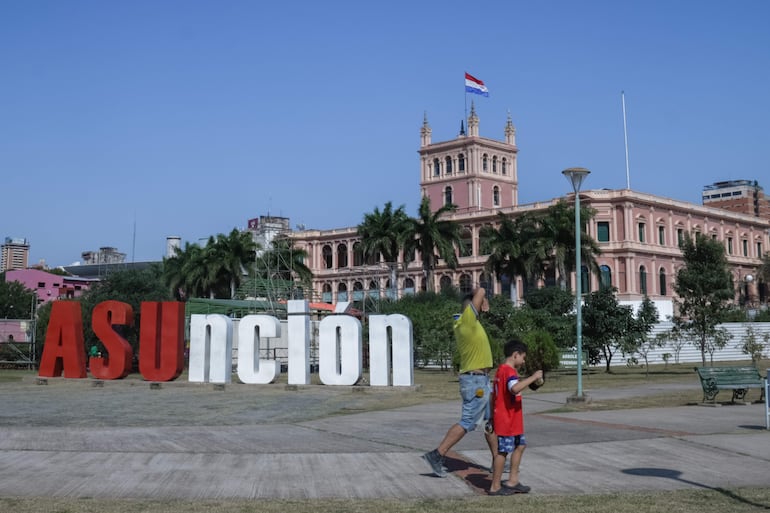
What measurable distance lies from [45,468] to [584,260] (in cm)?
5035

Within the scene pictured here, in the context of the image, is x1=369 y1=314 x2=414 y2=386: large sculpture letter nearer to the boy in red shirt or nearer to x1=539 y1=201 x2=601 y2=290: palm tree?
the boy in red shirt

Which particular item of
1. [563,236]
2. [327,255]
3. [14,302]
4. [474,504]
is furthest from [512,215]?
[474,504]

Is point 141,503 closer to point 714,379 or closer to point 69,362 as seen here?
point 714,379

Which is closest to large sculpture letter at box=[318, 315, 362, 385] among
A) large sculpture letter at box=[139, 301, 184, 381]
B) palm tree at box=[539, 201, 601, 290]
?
large sculpture letter at box=[139, 301, 184, 381]

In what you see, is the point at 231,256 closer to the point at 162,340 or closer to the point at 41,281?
the point at 162,340

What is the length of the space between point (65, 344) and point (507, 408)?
22146mm

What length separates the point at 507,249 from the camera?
2219 inches

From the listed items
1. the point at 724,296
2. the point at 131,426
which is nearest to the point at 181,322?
the point at 131,426

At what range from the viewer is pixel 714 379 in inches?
638

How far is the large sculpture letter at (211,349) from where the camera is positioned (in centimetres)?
2389

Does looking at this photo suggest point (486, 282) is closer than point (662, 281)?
No

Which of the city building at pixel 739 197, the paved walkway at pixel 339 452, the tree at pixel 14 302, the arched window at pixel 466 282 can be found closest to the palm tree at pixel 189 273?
the tree at pixel 14 302

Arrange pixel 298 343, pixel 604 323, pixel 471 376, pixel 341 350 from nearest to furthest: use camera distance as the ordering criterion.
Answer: pixel 471 376 → pixel 341 350 → pixel 298 343 → pixel 604 323

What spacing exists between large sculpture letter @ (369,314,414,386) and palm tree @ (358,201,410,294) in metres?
33.9
